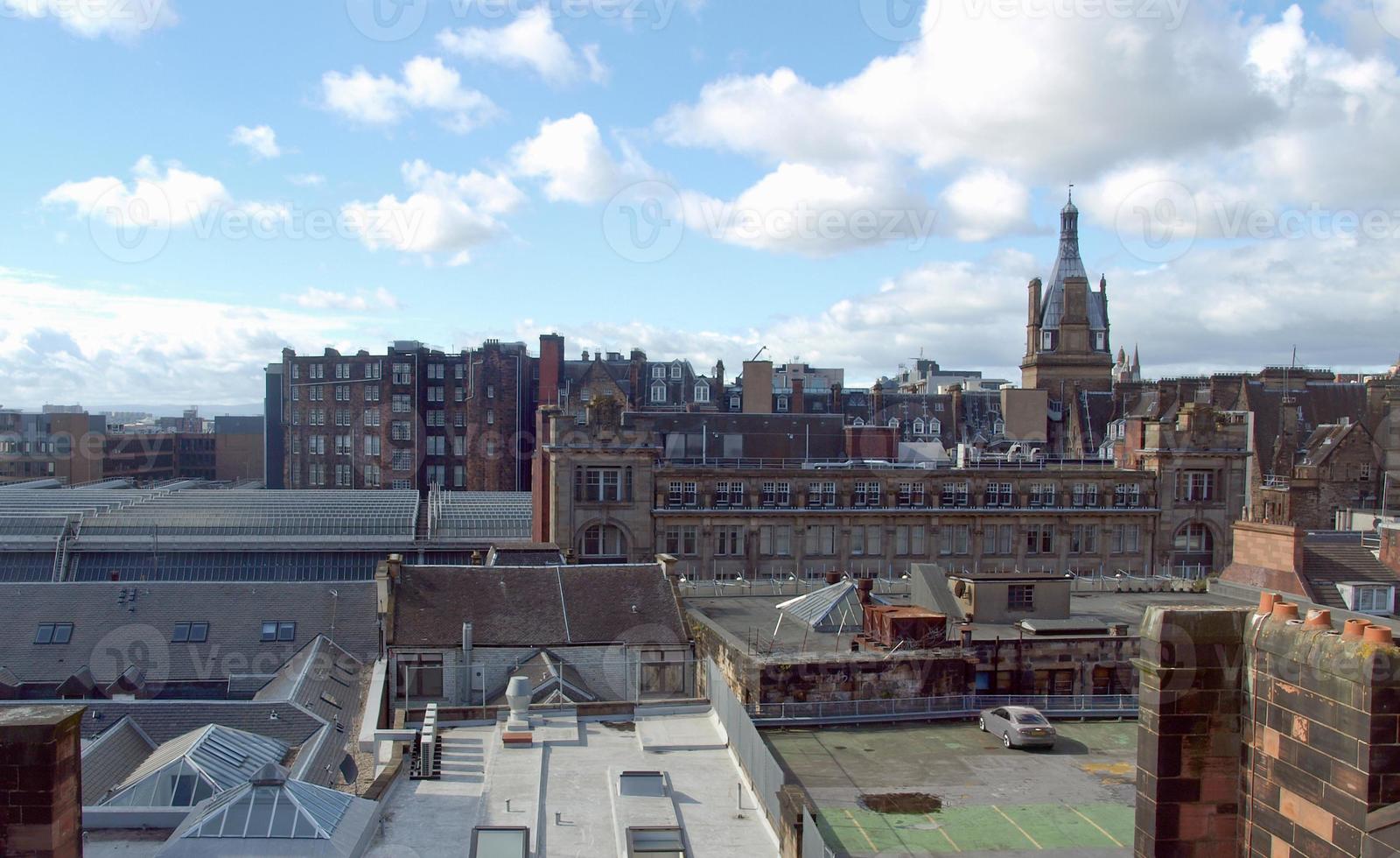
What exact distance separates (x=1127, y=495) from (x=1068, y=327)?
139 ft

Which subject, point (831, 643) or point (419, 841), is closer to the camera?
point (419, 841)

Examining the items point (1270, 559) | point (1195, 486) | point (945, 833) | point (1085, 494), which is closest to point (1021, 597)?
point (1270, 559)

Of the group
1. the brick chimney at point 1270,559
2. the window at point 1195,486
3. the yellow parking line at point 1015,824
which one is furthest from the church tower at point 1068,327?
the yellow parking line at point 1015,824

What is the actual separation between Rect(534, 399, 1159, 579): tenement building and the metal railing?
2867 centimetres

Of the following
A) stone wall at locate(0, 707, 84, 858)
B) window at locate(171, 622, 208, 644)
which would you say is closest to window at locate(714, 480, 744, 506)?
window at locate(171, 622, 208, 644)

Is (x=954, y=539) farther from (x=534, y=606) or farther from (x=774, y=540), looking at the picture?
(x=534, y=606)

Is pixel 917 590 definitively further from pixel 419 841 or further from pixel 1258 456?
pixel 1258 456

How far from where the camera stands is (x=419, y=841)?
1838cm

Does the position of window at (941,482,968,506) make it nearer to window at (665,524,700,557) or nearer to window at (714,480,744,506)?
window at (714,480,744,506)

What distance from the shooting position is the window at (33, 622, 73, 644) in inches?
1588

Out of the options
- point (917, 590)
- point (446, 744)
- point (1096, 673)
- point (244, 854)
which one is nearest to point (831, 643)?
point (917, 590)

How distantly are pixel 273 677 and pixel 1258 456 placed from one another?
6910 centimetres

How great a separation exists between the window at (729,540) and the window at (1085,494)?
19.6 m

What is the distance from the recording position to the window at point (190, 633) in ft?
135
